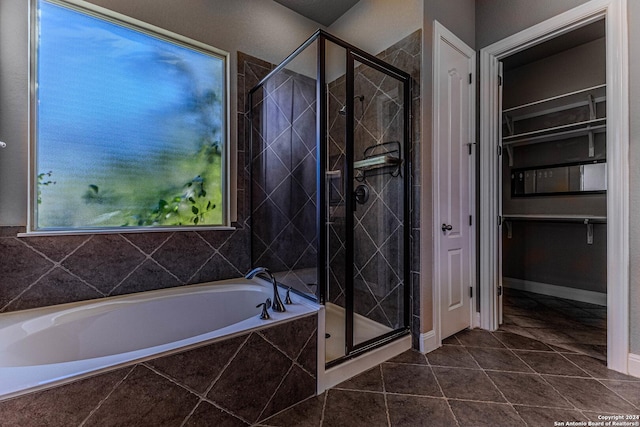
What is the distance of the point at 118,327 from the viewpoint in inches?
65.0

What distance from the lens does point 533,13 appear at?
2.10 meters

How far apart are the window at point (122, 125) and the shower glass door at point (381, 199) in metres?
1.11

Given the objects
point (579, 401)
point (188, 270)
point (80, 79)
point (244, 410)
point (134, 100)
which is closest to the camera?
point (244, 410)

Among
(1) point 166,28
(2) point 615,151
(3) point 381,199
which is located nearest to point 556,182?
(2) point 615,151

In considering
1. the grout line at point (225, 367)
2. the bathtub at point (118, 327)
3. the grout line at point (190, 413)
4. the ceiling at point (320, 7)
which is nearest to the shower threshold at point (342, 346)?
the bathtub at point (118, 327)

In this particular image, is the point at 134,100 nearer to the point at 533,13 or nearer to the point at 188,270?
the point at 188,270

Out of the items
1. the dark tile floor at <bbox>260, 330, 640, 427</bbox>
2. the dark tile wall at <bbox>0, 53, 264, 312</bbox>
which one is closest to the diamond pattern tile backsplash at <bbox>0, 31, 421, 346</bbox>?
the dark tile wall at <bbox>0, 53, 264, 312</bbox>

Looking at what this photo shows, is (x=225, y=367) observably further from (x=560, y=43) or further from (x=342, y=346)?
(x=560, y=43)

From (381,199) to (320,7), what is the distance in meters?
1.91

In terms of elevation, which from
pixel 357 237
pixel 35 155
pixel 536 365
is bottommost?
pixel 536 365

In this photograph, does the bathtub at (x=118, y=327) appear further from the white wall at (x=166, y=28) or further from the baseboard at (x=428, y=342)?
the baseboard at (x=428, y=342)

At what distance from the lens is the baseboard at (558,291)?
298 centimetres

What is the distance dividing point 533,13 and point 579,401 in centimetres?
255

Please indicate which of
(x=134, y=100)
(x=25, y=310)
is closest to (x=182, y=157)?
(x=134, y=100)
